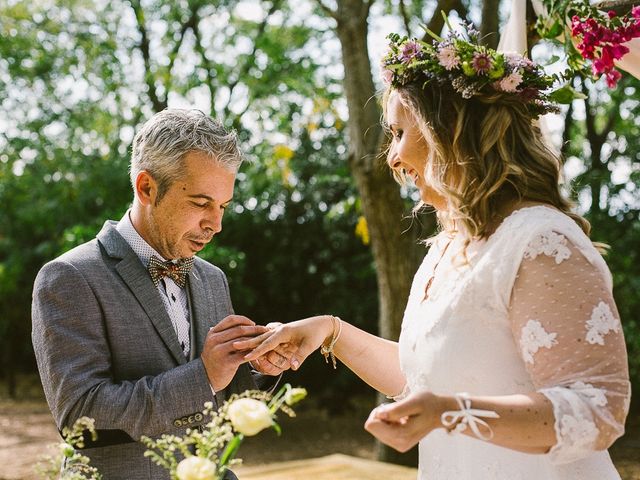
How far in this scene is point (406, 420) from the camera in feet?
4.86

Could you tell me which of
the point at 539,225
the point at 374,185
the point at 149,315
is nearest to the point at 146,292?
the point at 149,315

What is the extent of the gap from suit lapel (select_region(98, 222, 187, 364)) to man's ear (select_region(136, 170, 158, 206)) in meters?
0.16

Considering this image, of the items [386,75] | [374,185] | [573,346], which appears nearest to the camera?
[573,346]

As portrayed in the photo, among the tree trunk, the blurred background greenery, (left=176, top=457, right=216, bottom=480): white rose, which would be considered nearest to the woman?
(left=176, top=457, right=216, bottom=480): white rose

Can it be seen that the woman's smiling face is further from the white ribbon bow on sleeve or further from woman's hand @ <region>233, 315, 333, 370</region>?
the white ribbon bow on sleeve

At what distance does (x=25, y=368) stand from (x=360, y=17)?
30.7ft

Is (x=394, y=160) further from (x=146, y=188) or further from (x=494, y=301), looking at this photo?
(x=146, y=188)

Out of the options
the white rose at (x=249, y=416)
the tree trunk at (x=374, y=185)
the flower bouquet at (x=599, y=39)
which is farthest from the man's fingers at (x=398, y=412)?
the tree trunk at (x=374, y=185)

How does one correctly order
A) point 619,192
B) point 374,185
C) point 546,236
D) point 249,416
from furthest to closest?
point 619,192, point 374,185, point 546,236, point 249,416

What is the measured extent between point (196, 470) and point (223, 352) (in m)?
0.82

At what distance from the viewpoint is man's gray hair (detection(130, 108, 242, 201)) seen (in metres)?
2.29

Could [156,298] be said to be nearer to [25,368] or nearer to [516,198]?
[516,198]

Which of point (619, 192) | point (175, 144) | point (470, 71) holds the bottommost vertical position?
point (619, 192)

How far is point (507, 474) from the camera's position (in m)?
1.95
